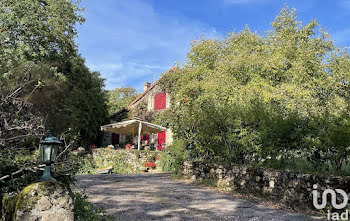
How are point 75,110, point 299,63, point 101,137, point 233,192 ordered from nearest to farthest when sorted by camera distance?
point 233,192, point 299,63, point 75,110, point 101,137

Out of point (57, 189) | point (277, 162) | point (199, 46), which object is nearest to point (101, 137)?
point (199, 46)

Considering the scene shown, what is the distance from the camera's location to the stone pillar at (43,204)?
337 centimetres

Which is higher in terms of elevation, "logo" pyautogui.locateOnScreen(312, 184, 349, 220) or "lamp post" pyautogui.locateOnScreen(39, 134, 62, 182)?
"lamp post" pyautogui.locateOnScreen(39, 134, 62, 182)

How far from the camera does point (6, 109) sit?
5.53m

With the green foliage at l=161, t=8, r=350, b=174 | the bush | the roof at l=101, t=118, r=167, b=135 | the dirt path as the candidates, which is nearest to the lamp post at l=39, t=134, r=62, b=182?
the dirt path

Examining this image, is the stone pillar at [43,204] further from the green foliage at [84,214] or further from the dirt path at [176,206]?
the dirt path at [176,206]

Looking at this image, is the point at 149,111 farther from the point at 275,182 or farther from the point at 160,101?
the point at 275,182

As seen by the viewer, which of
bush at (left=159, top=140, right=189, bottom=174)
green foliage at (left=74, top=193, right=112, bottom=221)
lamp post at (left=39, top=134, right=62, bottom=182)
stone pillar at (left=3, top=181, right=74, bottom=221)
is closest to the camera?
stone pillar at (left=3, top=181, right=74, bottom=221)

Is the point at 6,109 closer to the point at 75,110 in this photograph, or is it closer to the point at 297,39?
the point at 75,110

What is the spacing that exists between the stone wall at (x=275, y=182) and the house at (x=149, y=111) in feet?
43.9

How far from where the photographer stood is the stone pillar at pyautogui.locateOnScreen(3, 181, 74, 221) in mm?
3373

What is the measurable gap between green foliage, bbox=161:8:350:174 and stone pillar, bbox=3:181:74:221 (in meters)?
5.79

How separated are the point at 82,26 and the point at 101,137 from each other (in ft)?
28.9

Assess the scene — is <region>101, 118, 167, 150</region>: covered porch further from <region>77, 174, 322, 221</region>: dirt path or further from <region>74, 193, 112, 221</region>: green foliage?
<region>74, 193, 112, 221</region>: green foliage
